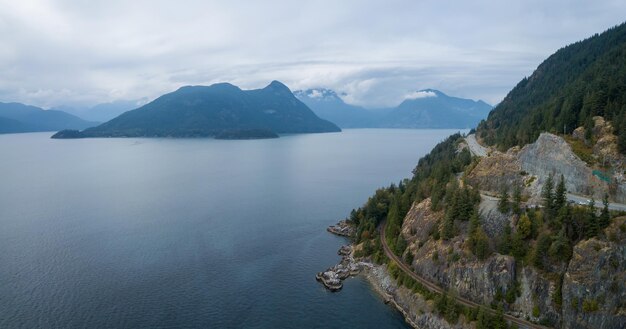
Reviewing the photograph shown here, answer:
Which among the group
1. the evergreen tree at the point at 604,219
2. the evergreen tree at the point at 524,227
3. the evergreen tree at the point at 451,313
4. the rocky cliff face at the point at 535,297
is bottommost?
the evergreen tree at the point at 451,313

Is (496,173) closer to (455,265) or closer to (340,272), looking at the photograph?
(455,265)

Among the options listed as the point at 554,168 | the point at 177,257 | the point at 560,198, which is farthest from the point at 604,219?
the point at 177,257

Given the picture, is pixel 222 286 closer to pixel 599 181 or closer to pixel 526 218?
pixel 526 218

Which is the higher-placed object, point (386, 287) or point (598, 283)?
point (598, 283)

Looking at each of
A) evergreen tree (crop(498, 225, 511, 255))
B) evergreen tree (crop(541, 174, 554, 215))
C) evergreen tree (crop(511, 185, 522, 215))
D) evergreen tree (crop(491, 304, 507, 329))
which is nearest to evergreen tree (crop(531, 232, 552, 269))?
evergreen tree (crop(498, 225, 511, 255))

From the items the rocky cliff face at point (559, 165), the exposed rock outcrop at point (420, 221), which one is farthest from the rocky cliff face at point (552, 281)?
the rocky cliff face at point (559, 165)

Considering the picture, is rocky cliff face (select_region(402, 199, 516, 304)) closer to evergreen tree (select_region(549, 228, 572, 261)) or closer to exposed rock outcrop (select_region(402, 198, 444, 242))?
exposed rock outcrop (select_region(402, 198, 444, 242))

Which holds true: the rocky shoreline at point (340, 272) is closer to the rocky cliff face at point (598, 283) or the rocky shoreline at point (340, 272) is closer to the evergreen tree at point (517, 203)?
the evergreen tree at point (517, 203)
